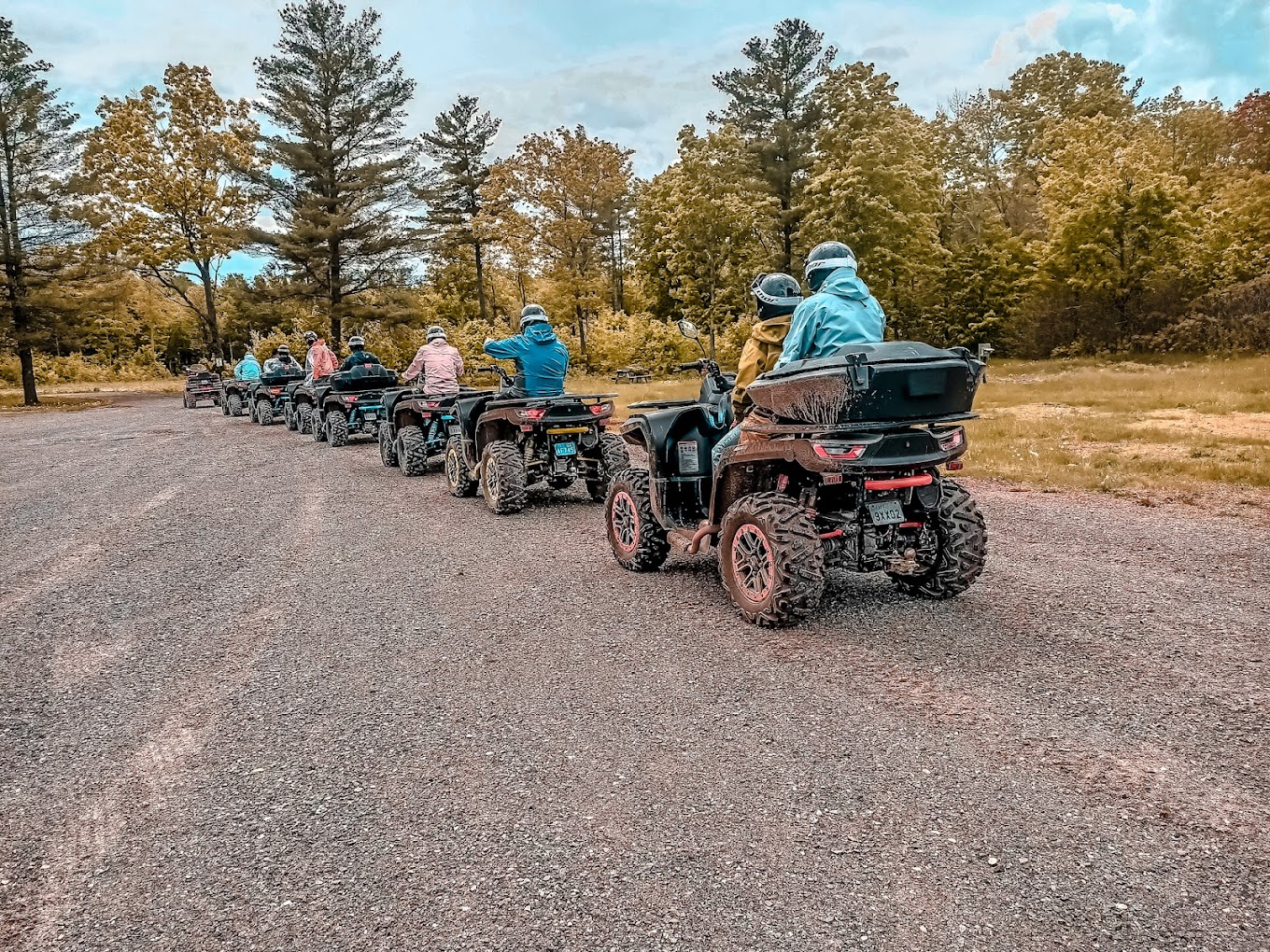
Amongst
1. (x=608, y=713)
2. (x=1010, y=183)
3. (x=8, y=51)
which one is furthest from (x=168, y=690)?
(x=1010, y=183)

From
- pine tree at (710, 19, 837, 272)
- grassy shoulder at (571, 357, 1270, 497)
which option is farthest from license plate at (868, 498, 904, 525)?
pine tree at (710, 19, 837, 272)

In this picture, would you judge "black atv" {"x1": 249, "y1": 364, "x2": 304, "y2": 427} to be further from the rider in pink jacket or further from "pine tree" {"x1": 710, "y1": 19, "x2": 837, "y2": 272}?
"pine tree" {"x1": 710, "y1": 19, "x2": 837, "y2": 272}

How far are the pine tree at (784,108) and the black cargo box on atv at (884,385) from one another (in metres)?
30.5

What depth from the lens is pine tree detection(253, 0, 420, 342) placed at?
1341 inches

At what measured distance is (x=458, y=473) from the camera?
9781 millimetres

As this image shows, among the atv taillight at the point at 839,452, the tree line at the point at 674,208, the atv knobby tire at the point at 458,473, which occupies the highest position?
the tree line at the point at 674,208

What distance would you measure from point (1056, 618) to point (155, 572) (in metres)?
6.41

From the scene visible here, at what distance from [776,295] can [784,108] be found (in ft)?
107

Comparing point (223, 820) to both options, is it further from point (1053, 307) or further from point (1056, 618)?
point (1053, 307)

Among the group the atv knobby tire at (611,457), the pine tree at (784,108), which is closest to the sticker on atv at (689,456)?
the atv knobby tire at (611,457)

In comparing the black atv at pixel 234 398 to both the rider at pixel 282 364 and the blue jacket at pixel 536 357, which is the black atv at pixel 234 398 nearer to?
the rider at pixel 282 364

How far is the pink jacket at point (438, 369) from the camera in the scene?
1139cm

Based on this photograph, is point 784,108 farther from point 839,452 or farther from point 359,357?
point 839,452

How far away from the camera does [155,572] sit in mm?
6598
